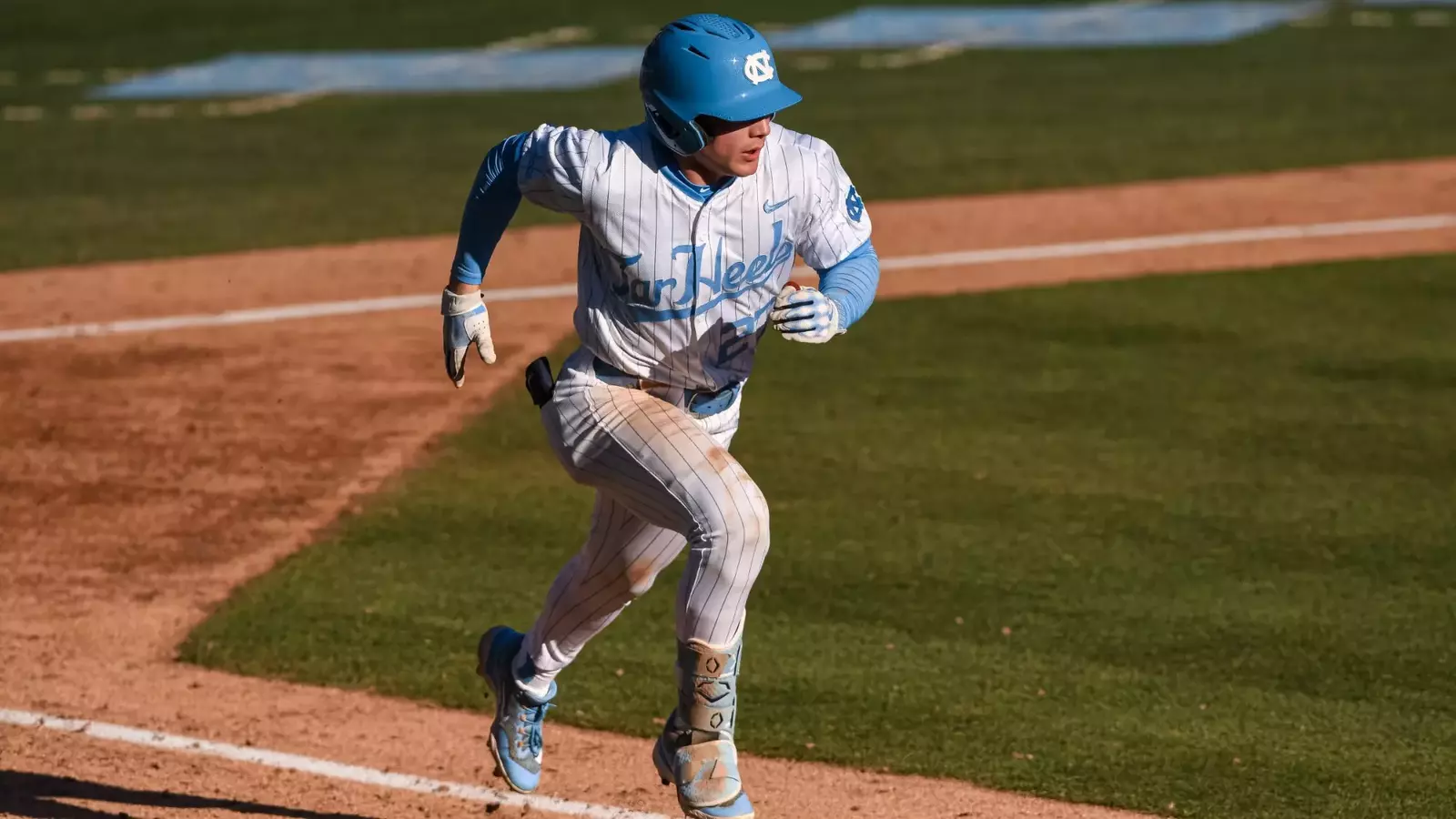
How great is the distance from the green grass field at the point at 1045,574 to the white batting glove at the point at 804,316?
197cm

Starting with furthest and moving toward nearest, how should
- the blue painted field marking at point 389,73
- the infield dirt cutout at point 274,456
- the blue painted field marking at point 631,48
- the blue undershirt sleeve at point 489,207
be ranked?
the blue painted field marking at point 631,48 < the blue painted field marking at point 389,73 < the infield dirt cutout at point 274,456 < the blue undershirt sleeve at point 489,207

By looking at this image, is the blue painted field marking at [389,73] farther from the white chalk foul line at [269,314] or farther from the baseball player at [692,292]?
the baseball player at [692,292]

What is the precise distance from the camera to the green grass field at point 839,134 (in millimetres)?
14883

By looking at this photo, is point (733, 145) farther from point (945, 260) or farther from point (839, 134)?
point (839, 134)

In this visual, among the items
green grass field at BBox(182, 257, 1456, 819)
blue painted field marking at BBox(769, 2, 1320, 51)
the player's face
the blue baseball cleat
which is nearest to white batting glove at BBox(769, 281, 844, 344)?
the player's face

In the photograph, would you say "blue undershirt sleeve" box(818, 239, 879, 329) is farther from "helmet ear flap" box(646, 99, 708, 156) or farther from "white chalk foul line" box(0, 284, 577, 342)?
"white chalk foul line" box(0, 284, 577, 342)

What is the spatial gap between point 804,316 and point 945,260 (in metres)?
8.40

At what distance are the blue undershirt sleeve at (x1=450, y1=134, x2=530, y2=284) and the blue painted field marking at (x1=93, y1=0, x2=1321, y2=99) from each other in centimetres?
1501

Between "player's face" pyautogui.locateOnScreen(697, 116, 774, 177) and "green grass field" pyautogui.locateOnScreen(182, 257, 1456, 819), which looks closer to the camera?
"player's face" pyautogui.locateOnScreen(697, 116, 774, 177)

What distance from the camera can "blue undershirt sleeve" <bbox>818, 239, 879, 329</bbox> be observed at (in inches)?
209

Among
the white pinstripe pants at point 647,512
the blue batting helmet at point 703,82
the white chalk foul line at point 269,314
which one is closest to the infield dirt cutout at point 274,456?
the white chalk foul line at point 269,314

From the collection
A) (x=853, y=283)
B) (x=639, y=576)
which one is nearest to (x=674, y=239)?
(x=853, y=283)

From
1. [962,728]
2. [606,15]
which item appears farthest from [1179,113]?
[962,728]

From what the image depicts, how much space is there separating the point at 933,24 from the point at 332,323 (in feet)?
50.6
